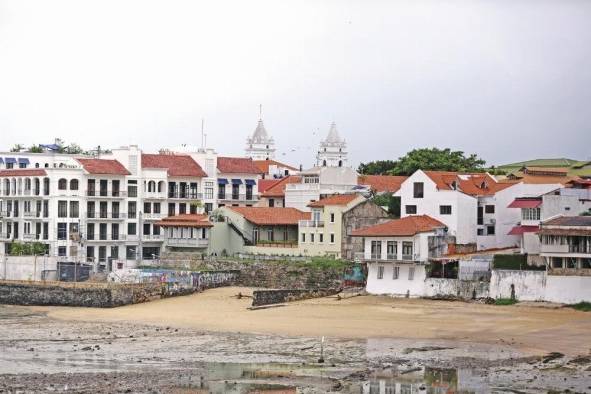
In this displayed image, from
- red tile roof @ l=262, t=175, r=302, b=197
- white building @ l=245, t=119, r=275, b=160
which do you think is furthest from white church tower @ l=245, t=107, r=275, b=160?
red tile roof @ l=262, t=175, r=302, b=197

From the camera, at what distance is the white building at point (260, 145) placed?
182125mm

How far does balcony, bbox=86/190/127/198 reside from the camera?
95375mm

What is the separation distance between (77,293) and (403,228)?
2131 centimetres

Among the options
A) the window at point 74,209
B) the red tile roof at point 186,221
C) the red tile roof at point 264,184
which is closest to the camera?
the red tile roof at point 186,221

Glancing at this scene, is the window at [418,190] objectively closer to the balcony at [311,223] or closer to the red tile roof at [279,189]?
the balcony at [311,223]

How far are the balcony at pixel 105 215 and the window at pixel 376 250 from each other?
27.5 meters

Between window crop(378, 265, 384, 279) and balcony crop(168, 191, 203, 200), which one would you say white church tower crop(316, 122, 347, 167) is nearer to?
balcony crop(168, 191, 203, 200)

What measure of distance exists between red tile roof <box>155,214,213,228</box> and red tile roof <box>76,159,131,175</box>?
5775 mm

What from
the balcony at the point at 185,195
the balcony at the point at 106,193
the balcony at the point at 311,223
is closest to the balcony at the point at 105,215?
the balcony at the point at 106,193

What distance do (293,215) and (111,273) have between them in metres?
15.1

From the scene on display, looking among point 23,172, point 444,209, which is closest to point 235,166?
point 23,172

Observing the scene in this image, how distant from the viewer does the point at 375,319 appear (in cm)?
6494

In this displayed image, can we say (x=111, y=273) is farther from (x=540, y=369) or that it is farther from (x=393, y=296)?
(x=540, y=369)

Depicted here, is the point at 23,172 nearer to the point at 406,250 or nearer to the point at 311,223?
the point at 311,223
